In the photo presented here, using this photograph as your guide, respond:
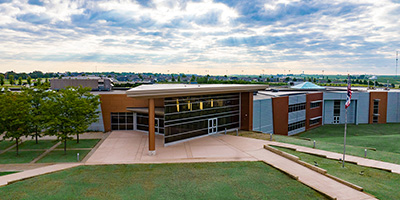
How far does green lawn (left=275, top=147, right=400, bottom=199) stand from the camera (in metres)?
16.6

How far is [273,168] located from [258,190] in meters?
5.10

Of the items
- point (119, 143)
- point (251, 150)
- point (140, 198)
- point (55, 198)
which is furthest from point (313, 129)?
point (55, 198)

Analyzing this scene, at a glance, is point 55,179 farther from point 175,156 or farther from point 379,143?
point 379,143

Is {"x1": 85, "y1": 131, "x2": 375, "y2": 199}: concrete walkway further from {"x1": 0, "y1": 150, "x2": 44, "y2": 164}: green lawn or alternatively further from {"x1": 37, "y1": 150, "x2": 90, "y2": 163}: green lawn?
{"x1": 0, "y1": 150, "x2": 44, "y2": 164}: green lawn

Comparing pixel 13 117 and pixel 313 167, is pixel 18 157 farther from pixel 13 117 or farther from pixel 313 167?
pixel 313 167

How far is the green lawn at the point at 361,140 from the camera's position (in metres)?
27.3

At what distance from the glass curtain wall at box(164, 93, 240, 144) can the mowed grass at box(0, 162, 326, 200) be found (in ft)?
27.0

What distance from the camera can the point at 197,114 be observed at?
3244 cm

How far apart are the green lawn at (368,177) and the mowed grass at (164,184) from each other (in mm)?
3950

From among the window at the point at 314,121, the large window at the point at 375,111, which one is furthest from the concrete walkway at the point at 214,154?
the large window at the point at 375,111

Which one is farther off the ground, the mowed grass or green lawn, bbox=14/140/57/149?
the mowed grass

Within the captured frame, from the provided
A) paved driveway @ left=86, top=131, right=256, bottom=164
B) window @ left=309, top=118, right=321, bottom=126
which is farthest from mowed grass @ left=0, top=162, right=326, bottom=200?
window @ left=309, top=118, right=321, bottom=126

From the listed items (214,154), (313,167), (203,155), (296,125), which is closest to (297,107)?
(296,125)

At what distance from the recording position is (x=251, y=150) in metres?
27.0
